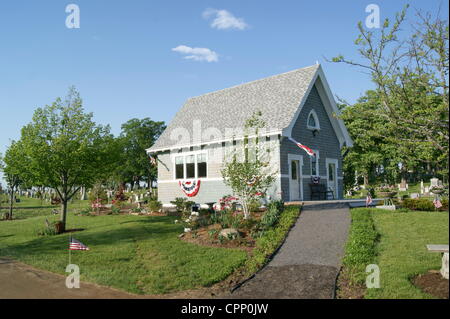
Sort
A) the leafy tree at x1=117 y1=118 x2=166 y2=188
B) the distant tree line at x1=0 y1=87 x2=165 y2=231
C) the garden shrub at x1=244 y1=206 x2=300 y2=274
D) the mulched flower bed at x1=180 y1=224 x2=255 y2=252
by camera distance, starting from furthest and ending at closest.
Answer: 1. the leafy tree at x1=117 y1=118 x2=166 y2=188
2. the distant tree line at x1=0 y1=87 x2=165 y2=231
3. the mulched flower bed at x1=180 y1=224 x2=255 y2=252
4. the garden shrub at x1=244 y1=206 x2=300 y2=274

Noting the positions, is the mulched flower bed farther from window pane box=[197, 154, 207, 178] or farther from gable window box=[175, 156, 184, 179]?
gable window box=[175, 156, 184, 179]

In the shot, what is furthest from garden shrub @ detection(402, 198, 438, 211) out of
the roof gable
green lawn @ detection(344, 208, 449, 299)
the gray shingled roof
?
the gray shingled roof

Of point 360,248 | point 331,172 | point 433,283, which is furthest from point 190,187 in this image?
point 433,283

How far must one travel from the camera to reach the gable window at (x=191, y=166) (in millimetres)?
20625

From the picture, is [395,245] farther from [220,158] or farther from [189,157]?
[189,157]

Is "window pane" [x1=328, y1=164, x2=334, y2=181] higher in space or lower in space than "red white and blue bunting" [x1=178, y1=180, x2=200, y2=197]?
higher

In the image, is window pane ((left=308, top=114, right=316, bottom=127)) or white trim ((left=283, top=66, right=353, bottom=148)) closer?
white trim ((left=283, top=66, right=353, bottom=148))

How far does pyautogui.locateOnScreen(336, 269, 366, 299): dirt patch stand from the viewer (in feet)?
25.2

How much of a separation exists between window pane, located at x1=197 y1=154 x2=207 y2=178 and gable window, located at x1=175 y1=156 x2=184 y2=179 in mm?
1543

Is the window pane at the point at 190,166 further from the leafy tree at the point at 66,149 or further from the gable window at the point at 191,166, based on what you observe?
the leafy tree at the point at 66,149

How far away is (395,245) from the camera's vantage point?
1070 centimetres

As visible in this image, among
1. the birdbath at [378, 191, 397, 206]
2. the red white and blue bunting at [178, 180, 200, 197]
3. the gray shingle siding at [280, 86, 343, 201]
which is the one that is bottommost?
the birdbath at [378, 191, 397, 206]

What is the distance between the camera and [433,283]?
303 inches
